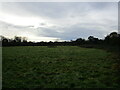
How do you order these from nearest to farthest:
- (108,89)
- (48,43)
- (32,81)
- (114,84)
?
(108,89) < (114,84) < (32,81) < (48,43)

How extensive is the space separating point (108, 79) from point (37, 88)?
12.9 feet

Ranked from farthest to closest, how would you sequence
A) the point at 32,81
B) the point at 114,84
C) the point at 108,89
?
the point at 32,81 → the point at 114,84 → the point at 108,89

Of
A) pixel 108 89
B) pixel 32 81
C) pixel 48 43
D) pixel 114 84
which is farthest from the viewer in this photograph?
pixel 48 43

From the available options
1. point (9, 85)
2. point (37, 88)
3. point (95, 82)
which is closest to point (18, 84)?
point (9, 85)

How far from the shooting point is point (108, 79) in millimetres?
8328

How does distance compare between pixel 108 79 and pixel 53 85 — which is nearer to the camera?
pixel 53 85

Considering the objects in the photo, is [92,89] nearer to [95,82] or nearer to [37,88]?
[95,82]

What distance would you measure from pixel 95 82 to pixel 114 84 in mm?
930

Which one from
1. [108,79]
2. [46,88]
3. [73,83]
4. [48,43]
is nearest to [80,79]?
[73,83]

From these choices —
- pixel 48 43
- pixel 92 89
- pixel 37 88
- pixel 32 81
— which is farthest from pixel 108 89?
pixel 48 43

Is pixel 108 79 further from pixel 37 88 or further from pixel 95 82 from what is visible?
pixel 37 88

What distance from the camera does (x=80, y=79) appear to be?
8.52 meters

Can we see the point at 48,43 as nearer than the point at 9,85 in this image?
No

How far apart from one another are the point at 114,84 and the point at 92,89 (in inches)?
50.5
